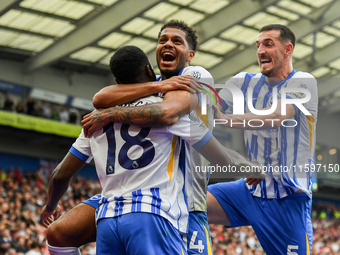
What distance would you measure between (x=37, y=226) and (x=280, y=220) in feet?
31.9

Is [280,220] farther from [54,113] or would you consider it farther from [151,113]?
[54,113]

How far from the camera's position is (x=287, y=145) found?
15.2 ft

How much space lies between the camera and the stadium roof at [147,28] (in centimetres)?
1973

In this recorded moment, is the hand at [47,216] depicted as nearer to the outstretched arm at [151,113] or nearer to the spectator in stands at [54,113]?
the outstretched arm at [151,113]

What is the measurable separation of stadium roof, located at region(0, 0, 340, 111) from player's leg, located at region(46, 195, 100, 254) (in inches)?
559

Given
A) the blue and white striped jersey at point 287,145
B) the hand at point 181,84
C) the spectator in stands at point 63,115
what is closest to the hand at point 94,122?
the hand at point 181,84

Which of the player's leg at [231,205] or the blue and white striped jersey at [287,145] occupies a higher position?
the blue and white striped jersey at [287,145]

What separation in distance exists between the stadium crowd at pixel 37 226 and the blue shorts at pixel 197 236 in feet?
24.4

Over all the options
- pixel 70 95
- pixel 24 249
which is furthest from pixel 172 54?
pixel 70 95

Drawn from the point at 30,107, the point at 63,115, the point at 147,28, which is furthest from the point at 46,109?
the point at 147,28

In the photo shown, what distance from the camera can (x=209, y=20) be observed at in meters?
22.6

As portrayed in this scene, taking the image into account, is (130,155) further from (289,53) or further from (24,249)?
(24,249)

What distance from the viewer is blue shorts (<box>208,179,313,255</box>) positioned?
15.1 ft

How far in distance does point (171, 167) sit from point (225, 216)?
1.72 meters
